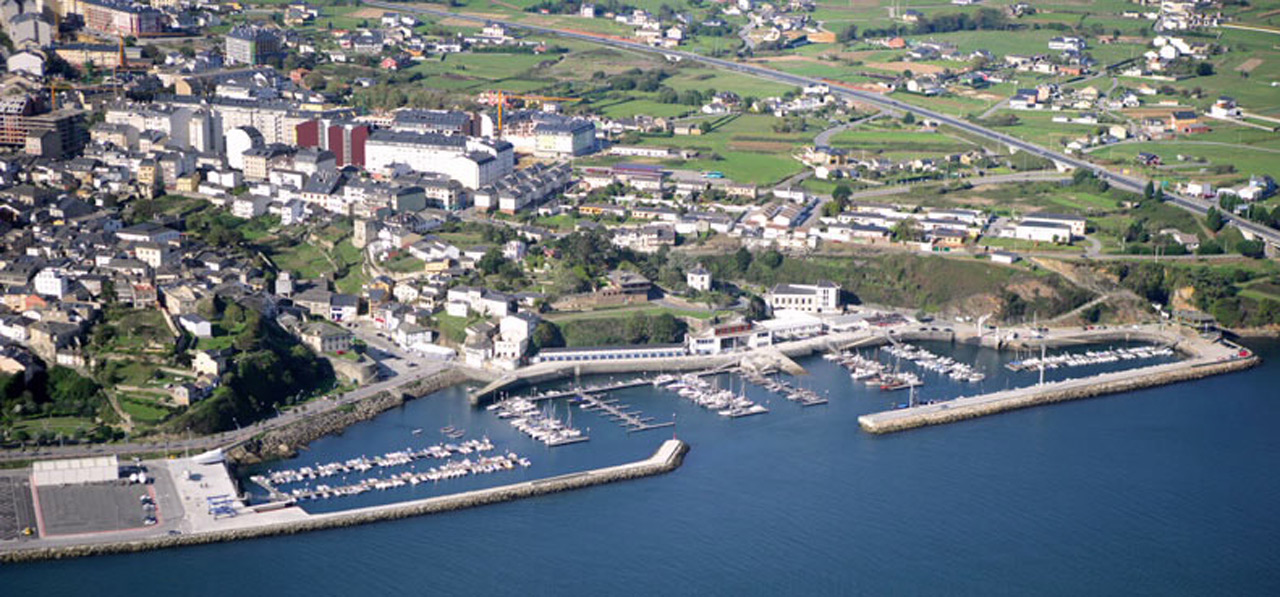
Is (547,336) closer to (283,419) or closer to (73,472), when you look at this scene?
(283,419)

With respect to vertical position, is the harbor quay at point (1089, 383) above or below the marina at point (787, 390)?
above

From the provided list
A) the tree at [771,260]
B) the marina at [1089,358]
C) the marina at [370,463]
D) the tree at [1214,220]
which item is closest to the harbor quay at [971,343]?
the marina at [1089,358]

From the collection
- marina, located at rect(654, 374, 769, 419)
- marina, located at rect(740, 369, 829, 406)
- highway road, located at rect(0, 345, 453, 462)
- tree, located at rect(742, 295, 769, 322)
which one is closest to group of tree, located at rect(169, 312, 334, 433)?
highway road, located at rect(0, 345, 453, 462)

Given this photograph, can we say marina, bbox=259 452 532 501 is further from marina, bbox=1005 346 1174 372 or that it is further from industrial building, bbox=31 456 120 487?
marina, bbox=1005 346 1174 372

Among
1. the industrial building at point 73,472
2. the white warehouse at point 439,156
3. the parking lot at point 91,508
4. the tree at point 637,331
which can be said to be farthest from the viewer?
the white warehouse at point 439,156

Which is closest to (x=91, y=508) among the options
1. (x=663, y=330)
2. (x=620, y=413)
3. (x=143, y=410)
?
(x=143, y=410)

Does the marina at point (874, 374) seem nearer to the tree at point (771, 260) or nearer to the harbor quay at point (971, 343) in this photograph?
the harbor quay at point (971, 343)

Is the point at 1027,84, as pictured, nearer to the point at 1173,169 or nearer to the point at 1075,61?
the point at 1075,61
